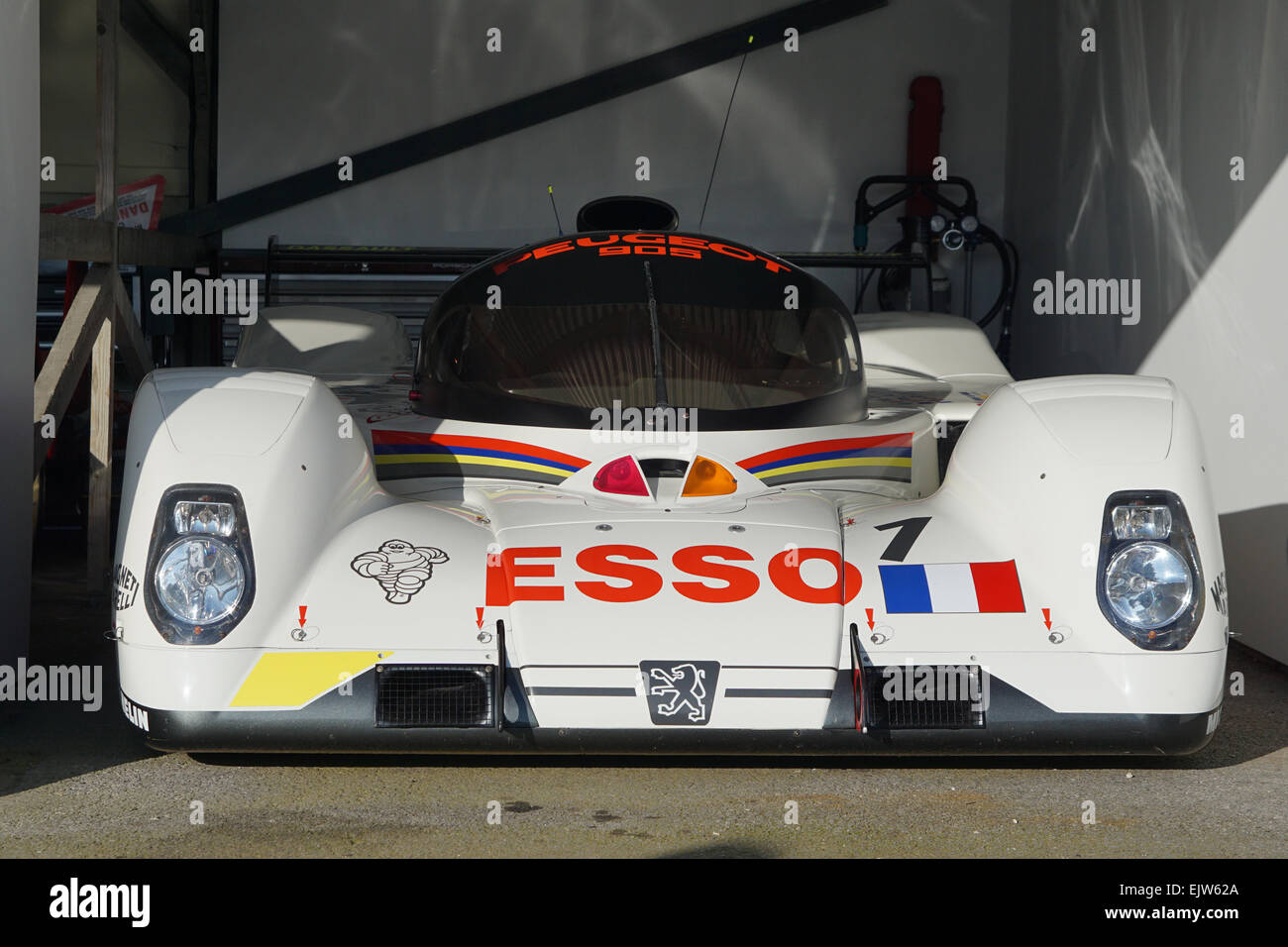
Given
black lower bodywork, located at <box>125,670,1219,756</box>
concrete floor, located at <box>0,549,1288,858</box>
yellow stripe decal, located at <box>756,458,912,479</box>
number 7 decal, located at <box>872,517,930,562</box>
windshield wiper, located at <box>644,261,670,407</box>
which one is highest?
windshield wiper, located at <box>644,261,670,407</box>

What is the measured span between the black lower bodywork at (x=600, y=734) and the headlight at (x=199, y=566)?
0.15 meters

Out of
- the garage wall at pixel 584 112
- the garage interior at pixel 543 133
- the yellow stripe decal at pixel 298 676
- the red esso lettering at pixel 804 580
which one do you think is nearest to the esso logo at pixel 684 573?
the red esso lettering at pixel 804 580

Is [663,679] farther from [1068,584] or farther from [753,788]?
[1068,584]

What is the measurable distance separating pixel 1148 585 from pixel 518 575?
1090 mm

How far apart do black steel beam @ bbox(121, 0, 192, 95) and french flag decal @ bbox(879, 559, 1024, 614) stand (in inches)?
248

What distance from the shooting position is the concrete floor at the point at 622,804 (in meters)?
2.13

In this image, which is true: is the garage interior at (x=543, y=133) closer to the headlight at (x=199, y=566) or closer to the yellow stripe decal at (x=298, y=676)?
the headlight at (x=199, y=566)

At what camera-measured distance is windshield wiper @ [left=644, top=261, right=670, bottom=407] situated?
9.80 feet

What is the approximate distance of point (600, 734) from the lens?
7.16 ft

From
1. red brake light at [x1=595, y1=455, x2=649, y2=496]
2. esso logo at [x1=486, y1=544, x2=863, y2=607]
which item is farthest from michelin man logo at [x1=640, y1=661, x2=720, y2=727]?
red brake light at [x1=595, y1=455, x2=649, y2=496]

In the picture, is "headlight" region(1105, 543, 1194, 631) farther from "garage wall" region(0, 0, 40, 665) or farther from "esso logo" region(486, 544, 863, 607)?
"garage wall" region(0, 0, 40, 665)
